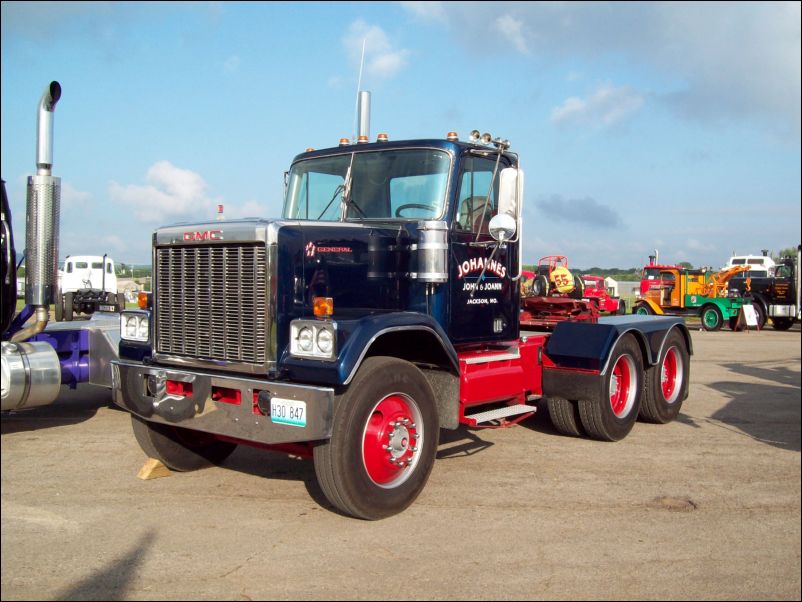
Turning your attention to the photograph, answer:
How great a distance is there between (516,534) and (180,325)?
2.82m

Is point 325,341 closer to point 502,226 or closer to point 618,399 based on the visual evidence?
point 502,226

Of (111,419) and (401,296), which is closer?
(401,296)

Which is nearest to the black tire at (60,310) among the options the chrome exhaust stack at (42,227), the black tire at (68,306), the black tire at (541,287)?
the black tire at (68,306)

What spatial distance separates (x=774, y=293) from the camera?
25.8 meters

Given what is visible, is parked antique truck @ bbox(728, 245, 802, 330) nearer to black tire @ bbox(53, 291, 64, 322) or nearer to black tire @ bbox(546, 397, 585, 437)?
black tire @ bbox(546, 397, 585, 437)

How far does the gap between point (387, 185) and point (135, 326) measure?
237 cm

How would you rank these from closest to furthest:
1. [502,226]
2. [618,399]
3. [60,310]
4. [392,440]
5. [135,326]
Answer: [392,440] < [502,226] < [135,326] < [618,399] < [60,310]

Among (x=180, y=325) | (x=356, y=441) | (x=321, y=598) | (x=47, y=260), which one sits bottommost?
(x=321, y=598)

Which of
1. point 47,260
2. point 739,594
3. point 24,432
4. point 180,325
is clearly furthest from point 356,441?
point 24,432

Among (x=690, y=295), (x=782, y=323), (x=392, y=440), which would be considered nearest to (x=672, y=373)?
(x=392, y=440)

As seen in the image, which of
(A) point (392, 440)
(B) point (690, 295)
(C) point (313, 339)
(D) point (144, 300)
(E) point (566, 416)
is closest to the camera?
(C) point (313, 339)

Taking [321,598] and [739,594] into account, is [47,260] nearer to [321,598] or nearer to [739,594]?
[321,598]

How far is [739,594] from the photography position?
367 cm

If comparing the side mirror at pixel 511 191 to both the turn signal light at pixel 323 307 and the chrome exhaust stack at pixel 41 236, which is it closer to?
the turn signal light at pixel 323 307
